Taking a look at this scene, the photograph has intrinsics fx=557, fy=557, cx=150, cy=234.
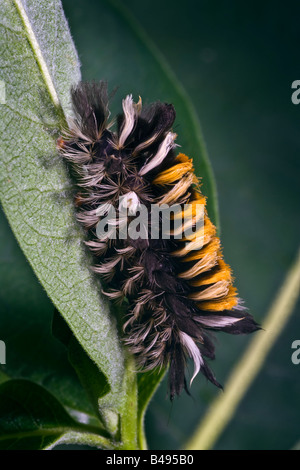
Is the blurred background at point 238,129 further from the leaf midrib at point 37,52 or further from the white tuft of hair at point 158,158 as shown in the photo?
the leaf midrib at point 37,52

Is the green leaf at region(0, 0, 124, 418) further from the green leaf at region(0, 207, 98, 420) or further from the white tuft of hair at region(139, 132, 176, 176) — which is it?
the green leaf at region(0, 207, 98, 420)

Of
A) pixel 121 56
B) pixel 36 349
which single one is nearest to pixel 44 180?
pixel 36 349

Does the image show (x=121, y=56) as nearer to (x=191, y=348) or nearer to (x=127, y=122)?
(x=127, y=122)

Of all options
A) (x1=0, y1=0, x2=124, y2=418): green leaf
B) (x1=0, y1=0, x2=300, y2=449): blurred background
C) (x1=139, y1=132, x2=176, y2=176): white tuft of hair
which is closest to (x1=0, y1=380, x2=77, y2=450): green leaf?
(x1=0, y1=0, x2=124, y2=418): green leaf

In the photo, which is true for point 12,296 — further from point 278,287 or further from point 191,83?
point 191,83

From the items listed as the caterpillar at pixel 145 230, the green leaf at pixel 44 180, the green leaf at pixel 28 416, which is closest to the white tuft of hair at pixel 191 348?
the caterpillar at pixel 145 230
